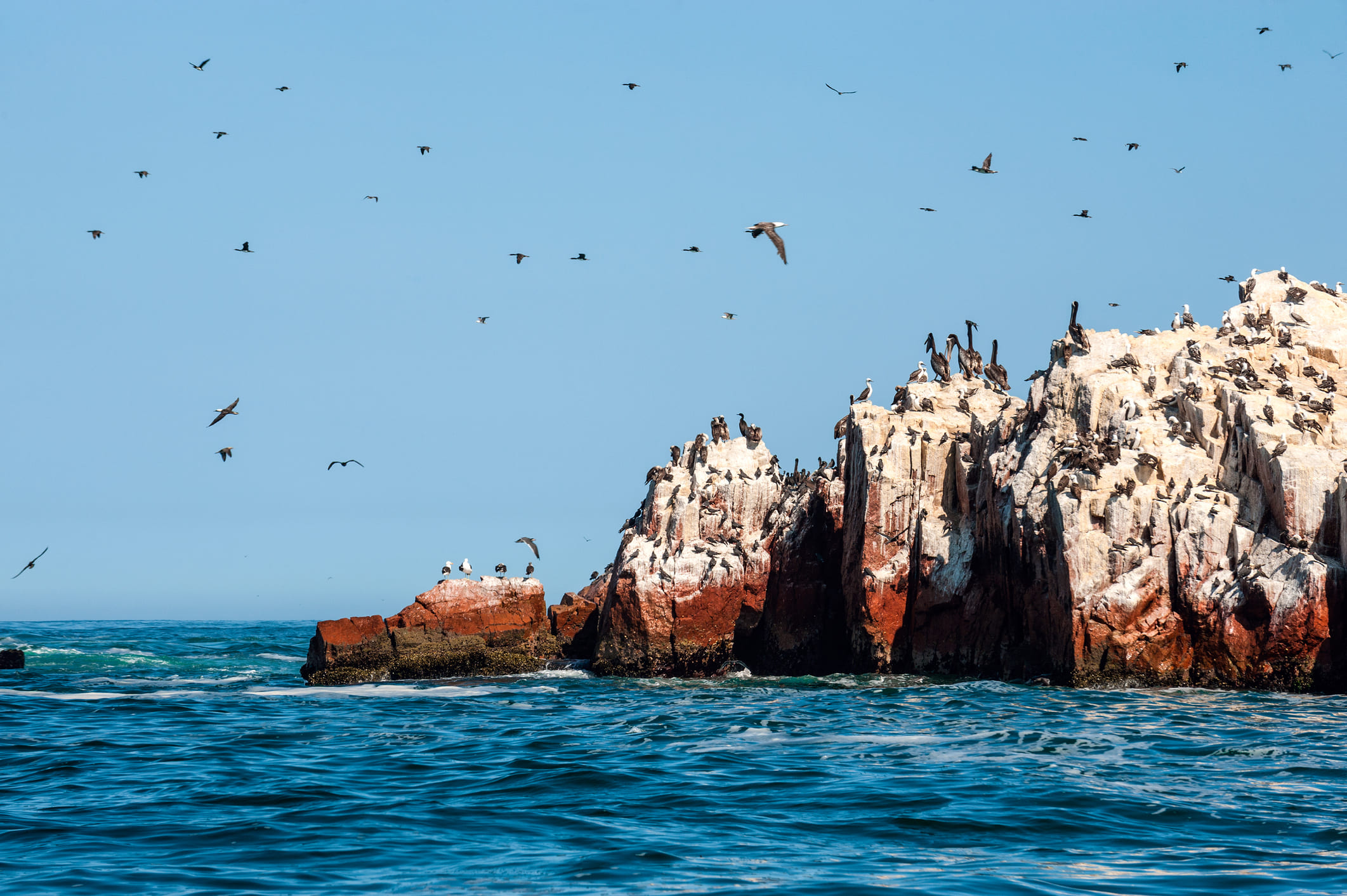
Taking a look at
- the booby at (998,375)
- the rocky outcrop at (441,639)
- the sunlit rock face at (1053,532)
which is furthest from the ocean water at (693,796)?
the booby at (998,375)

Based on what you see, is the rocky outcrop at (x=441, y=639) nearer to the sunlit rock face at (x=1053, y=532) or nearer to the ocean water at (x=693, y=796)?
the sunlit rock face at (x=1053, y=532)

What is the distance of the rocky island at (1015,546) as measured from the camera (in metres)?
30.9

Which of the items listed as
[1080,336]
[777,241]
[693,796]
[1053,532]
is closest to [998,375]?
[1080,336]

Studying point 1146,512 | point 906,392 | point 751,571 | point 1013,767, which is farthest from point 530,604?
point 1013,767

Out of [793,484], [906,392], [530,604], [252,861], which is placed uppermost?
[906,392]

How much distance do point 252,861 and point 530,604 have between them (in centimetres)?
2910

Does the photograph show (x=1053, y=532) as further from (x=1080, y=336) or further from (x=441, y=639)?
(x=441, y=639)

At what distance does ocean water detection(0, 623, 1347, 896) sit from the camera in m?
15.1

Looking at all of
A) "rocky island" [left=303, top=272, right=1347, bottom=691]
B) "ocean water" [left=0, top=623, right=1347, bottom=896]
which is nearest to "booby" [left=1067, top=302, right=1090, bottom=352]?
"rocky island" [left=303, top=272, right=1347, bottom=691]

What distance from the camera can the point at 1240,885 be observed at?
46.5ft

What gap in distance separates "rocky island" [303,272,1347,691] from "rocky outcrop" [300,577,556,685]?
7cm

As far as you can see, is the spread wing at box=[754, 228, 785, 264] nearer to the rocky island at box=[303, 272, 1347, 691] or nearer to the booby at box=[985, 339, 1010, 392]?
the rocky island at box=[303, 272, 1347, 691]

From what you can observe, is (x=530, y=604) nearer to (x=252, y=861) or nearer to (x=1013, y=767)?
(x=1013, y=767)

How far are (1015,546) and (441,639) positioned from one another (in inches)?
748
